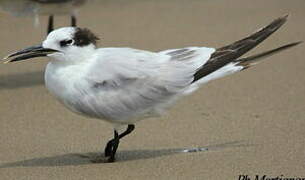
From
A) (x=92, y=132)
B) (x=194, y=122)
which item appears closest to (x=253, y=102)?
(x=194, y=122)

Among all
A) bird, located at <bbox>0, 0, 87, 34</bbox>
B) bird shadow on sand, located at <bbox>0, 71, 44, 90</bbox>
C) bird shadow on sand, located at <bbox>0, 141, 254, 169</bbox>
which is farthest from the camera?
bird, located at <bbox>0, 0, 87, 34</bbox>

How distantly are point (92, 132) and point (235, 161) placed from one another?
1.12m

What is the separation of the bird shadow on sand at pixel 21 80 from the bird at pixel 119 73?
207cm

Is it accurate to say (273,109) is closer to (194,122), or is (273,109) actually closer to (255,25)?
(194,122)

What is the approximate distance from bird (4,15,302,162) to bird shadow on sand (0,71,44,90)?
2068mm

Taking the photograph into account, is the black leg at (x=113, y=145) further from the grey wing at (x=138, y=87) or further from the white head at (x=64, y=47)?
the white head at (x=64, y=47)

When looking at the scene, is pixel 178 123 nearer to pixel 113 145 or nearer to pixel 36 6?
pixel 113 145

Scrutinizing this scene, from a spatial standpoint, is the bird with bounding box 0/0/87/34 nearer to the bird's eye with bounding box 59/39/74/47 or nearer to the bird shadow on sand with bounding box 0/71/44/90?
the bird shadow on sand with bounding box 0/71/44/90

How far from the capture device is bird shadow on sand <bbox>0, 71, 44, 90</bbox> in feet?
20.9

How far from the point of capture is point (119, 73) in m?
4.25

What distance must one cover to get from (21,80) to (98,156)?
2188 millimetres

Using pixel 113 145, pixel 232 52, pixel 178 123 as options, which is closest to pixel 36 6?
pixel 178 123

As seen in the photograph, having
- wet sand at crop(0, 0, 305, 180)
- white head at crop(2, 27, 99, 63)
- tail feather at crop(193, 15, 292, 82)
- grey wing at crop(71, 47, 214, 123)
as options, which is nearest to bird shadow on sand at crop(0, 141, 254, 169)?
wet sand at crop(0, 0, 305, 180)

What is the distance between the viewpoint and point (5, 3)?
6793mm
